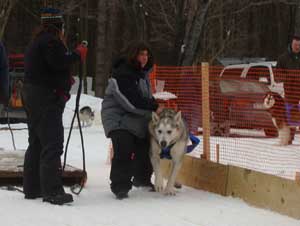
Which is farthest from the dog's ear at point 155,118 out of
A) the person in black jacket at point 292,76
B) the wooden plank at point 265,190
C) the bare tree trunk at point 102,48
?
the bare tree trunk at point 102,48

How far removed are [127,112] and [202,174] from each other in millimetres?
1257

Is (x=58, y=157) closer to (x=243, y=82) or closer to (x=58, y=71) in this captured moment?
(x=58, y=71)

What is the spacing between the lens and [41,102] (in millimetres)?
6793

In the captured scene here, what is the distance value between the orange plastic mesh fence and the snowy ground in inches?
44.9

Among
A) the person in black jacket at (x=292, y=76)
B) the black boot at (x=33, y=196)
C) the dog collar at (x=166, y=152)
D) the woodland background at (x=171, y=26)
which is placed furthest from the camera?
the woodland background at (x=171, y=26)

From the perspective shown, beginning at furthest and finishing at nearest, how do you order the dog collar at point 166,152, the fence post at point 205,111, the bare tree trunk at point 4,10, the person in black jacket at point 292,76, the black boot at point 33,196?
the bare tree trunk at point 4,10
the person in black jacket at point 292,76
the fence post at point 205,111
the dog collar at point 166,152
the black boot at point 33,196

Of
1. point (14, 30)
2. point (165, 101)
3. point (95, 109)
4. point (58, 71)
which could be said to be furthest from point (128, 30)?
point (58, 71)

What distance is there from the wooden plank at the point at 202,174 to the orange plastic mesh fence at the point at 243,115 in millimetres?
382

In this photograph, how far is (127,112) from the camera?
7.46 metres

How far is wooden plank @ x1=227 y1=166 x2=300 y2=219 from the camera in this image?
634cm

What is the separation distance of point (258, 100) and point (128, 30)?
69.0 feet

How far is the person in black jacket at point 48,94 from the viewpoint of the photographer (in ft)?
22.1

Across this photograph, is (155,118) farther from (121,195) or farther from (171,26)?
(171,26)

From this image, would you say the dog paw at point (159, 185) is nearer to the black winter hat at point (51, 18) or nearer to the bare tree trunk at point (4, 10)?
the black winter hat at point (51, 18)
